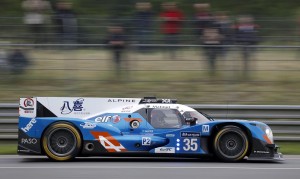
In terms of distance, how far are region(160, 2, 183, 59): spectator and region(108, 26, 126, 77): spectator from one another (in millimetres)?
995

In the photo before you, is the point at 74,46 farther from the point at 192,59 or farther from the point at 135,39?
the point at 192,59

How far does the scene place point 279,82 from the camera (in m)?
14.8

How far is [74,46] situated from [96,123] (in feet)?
12.6

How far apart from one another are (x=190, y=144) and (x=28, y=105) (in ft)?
9.47

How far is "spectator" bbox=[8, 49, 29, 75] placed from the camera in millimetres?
14289

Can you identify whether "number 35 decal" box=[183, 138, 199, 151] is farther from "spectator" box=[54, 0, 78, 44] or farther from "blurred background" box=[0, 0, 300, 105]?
"spectator" box=[54, 0, 78, 44]

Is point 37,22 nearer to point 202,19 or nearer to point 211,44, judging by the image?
point 202,19

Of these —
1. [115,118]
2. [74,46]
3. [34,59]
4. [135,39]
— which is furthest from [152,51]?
[115,118]

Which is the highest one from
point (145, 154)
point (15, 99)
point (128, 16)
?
point (128, 16)

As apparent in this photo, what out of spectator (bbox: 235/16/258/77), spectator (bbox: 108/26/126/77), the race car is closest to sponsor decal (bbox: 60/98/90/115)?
the race car

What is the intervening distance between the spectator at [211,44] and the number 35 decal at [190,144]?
3879mm

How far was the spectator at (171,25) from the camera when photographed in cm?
1449

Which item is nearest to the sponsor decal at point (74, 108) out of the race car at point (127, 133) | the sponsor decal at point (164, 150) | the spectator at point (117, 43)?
the race car at point (127, 133)
